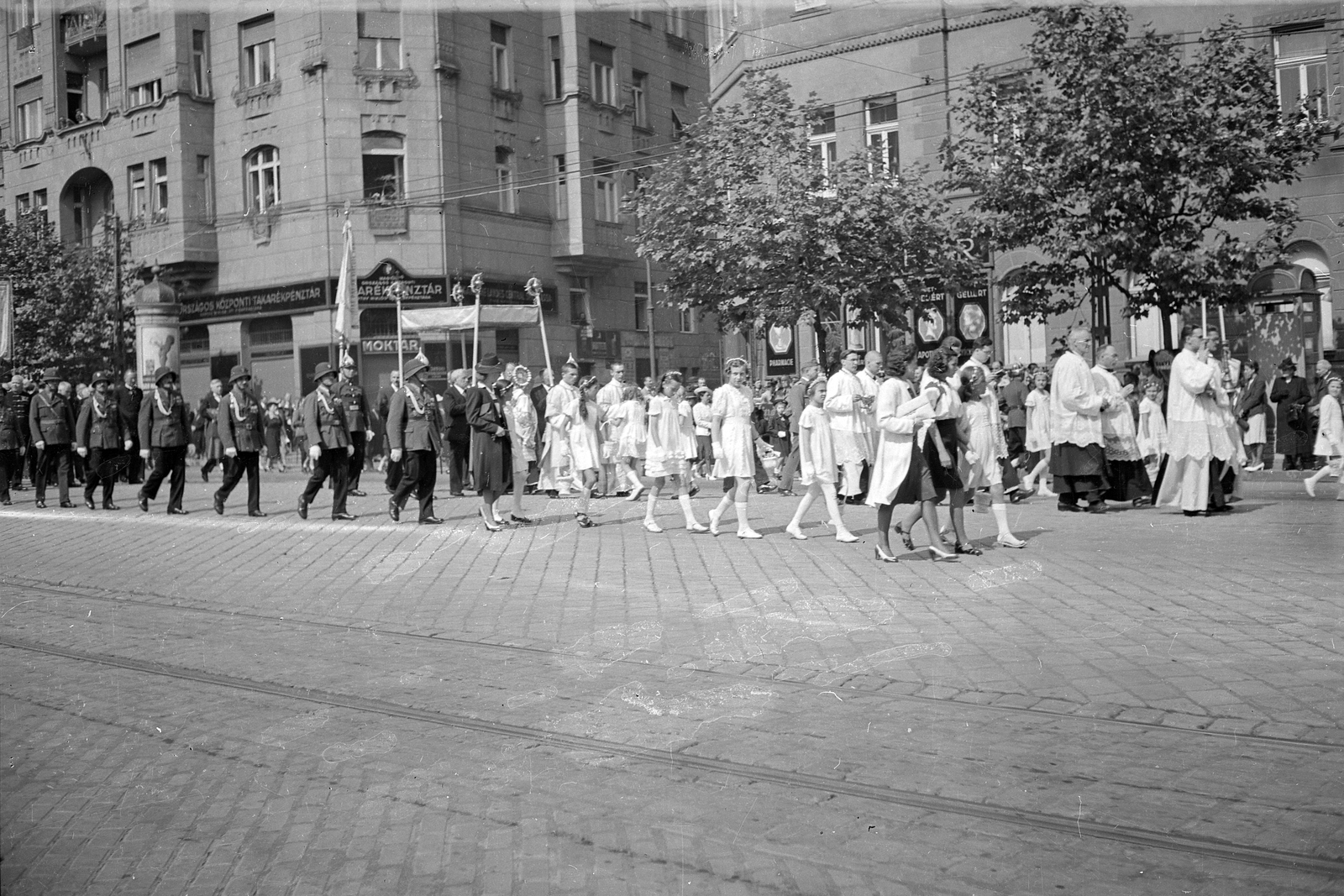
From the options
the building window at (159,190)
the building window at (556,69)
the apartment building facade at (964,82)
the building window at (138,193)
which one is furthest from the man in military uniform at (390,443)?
the building window at (138,193)

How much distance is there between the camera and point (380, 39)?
38.6 metres

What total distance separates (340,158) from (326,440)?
76.3 feet

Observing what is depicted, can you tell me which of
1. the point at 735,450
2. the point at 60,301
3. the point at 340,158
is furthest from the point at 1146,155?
the point at 60,301

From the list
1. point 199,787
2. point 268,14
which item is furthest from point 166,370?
point 268,14

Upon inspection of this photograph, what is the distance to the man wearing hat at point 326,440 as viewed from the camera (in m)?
16.7

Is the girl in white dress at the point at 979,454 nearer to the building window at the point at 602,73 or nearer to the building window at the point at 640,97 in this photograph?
the building window at the point at 602,73

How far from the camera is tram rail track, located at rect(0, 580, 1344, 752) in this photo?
563cm

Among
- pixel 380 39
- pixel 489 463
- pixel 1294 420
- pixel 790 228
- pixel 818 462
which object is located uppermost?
pixel 380 39

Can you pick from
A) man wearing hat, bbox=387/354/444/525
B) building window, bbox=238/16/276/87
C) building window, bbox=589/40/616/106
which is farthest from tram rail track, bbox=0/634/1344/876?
building window, bbox=589/40/616/106

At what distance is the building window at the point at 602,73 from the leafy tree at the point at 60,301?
14863 mm

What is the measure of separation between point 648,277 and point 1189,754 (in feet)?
129

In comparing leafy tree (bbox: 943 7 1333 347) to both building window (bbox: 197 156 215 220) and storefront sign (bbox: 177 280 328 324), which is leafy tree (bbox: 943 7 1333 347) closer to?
storefront sign (bbox: 177 280 328 324)

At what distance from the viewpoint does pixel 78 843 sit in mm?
4633

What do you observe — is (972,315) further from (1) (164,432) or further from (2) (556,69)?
(2) (556,69)
